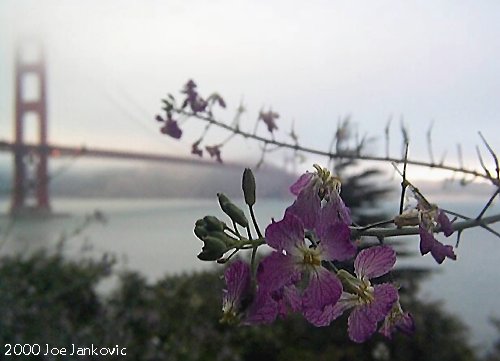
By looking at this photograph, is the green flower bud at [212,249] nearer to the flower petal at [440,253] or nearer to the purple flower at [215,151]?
the flower petal at [440,253]

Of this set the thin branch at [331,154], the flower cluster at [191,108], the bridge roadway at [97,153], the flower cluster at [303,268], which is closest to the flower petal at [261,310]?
the flower cluster at [303,268]

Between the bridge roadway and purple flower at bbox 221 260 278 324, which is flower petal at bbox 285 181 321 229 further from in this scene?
the bridge roadway

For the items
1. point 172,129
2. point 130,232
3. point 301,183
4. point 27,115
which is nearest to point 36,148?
point 27,115

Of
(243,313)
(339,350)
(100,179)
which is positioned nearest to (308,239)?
(243,313)

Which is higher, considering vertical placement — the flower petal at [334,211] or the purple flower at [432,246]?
the flower petal at [334,211]

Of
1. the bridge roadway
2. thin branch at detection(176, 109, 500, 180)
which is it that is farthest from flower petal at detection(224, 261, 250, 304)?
the bridge roadway

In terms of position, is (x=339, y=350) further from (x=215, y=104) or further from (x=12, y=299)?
(x=215, y=104)

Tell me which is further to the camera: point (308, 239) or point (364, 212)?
point (364, 212)

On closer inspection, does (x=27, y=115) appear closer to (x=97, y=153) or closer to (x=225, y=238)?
(x=97, y=153)
